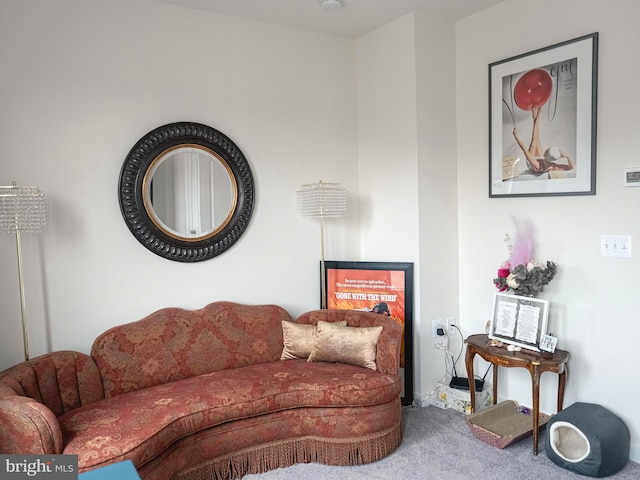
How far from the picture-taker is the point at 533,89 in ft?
10.7

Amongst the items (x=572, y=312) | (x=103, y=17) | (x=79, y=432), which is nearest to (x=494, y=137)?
(x=572, y=312)

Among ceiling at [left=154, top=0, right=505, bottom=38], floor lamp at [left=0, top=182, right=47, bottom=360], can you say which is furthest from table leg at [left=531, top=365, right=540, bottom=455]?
floor lamp at [left=0, top=182, right=47, bottom=360]

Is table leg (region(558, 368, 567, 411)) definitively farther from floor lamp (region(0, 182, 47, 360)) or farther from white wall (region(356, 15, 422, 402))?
floor lamp (region(0, 182, 47, 360))

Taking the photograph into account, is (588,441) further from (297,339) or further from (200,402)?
(200,402)

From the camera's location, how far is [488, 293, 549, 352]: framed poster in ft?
9.72

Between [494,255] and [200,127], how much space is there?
7.11 ft

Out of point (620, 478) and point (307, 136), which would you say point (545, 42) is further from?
point (620, 478)

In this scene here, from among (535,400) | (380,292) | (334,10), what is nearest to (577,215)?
(535,400)

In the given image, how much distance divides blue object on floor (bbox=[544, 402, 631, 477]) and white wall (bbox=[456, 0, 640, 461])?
195 millimetres

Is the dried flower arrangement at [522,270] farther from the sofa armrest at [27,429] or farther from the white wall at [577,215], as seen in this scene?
the sofa armrest at [27,429]

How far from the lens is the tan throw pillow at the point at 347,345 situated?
3.15 m

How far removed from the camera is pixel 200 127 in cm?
338

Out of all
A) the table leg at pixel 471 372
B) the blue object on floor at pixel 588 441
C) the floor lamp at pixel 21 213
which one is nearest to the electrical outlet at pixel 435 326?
the table leg at pixel 471 372

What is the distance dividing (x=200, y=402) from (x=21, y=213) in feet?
4.38
